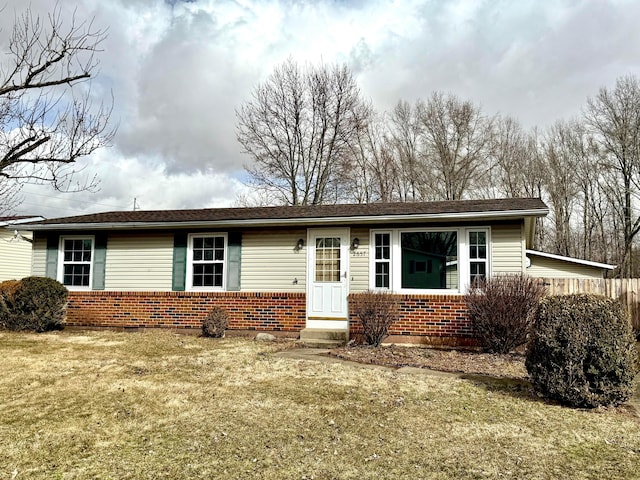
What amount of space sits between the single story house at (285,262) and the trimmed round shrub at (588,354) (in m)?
3.73

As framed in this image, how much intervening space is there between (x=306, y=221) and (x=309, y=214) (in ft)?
1.47

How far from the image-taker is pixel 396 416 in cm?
429

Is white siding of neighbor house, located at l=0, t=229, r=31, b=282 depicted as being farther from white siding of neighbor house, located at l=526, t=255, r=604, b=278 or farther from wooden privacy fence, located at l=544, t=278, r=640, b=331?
wooden privacy fence, located at l=544, t=278, r=640, b=331

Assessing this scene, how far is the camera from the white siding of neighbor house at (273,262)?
32.0ft

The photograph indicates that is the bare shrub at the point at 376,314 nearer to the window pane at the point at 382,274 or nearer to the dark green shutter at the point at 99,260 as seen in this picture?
the window pane at the point at 382,274

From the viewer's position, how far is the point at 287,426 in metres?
3.99

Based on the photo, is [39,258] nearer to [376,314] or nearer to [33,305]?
[33,305]

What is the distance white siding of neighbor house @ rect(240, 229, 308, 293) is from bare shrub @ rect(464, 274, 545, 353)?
3841 mm

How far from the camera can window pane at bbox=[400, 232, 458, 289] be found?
8.84 metres

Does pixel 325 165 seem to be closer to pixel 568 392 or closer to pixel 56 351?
pixel 56 351

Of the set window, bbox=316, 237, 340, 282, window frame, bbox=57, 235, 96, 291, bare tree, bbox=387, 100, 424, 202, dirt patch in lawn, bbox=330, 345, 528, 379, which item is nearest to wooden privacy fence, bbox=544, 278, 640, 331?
dirt patch in lawn, bbox=330, 345, 528, 379

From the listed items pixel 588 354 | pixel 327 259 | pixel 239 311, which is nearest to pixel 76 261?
pixel 239 311

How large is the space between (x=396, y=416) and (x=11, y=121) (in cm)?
787

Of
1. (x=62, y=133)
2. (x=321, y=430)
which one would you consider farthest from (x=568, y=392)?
(x=62, y=133)
